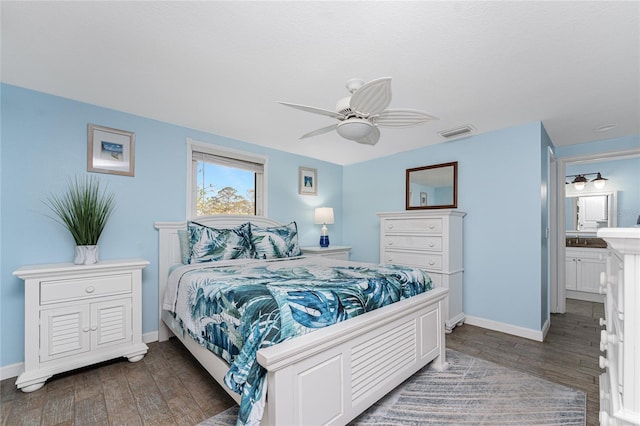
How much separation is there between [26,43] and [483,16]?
8.76ft

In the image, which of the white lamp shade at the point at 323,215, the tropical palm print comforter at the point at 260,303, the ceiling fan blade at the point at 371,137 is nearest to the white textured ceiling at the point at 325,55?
the ceiling fan blade at the point at 371,137

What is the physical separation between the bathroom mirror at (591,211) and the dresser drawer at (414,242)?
3.06 m

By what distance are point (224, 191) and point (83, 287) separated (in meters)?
1.76

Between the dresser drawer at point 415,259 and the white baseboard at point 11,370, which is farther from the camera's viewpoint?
the dresser drawer at point 415,259

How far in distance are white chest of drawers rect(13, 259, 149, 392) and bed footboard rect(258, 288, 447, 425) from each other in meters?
1.74

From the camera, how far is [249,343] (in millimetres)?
1352

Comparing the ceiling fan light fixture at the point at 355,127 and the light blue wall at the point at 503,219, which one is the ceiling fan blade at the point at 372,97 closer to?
the ceiling fan light fixture at the point at 355,127

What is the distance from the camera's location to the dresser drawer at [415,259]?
3.27m

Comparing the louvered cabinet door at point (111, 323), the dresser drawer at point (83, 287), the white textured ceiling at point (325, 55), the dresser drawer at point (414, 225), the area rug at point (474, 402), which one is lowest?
the area rug at point (474, 402)

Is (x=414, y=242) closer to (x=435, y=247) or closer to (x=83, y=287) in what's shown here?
(x=435, y=247)

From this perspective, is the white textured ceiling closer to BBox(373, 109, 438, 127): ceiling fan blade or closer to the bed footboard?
BBox(373, 109, 438, 127): ceiling fan blade

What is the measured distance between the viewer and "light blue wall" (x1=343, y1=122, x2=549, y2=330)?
298cm

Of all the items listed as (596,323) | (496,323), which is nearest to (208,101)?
(496,323)

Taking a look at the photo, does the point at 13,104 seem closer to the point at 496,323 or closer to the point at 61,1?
the point at 61,1
